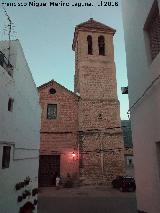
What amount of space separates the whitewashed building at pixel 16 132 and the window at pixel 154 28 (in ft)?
14.7

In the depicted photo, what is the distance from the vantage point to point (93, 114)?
2161 cm

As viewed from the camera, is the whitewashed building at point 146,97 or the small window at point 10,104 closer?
the whitewashed building at point 146,97

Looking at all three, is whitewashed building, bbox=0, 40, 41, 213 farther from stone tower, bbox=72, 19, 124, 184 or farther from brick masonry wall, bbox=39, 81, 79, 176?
stone tower, bbox=72, 19, 124, 184

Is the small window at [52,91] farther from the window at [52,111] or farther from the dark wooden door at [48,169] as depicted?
the dark wooden door at [48,169]

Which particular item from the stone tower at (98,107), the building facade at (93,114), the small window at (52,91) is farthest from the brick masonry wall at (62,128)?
the stone tower at (98,107)

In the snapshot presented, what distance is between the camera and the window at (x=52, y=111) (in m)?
21.3

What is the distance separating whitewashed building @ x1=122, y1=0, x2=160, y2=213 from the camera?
4.97 m

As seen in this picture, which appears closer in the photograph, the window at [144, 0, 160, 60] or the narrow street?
the window at [144, 0, 160, 60]

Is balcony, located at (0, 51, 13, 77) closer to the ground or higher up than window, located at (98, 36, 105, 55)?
closer to the ground

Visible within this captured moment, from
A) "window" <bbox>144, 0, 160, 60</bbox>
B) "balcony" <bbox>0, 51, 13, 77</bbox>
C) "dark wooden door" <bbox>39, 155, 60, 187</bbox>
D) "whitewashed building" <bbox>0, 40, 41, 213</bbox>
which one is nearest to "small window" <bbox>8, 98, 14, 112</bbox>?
"whitewashed building" <bbox>0, 40, 41, 213</bbox>

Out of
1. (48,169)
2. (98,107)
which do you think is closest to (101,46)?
(98,107)

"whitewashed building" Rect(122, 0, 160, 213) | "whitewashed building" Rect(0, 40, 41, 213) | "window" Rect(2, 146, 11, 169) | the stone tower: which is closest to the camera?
"whitewashed building" Rect(122, 0, 160, 213)

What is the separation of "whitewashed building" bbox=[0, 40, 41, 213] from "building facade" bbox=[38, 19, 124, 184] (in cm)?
904

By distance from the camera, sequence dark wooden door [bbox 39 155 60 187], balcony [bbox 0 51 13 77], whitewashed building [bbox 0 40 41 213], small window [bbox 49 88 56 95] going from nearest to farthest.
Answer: whitewashed building [bbox 0 40 41 213], balcony [bbox 0 51 13 77], dark wooden door [bbox 39 155 60 187], small window [bbox 49 88 56 95]
